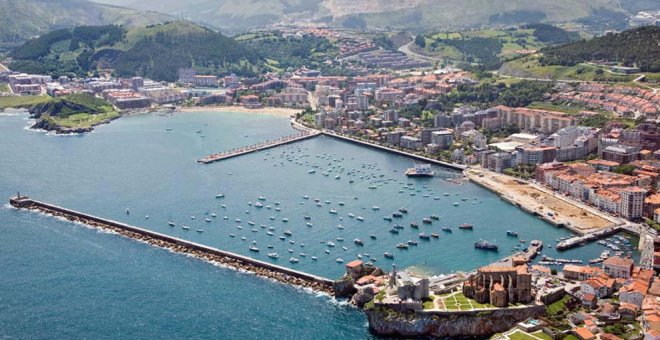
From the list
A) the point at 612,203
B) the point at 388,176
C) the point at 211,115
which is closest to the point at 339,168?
the point at 388,176

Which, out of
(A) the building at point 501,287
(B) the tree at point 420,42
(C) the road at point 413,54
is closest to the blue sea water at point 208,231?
(A) the building at point 501,287

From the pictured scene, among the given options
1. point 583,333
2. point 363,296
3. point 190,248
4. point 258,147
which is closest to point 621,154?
point 258,147

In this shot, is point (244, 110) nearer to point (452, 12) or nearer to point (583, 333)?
point (583, 333)

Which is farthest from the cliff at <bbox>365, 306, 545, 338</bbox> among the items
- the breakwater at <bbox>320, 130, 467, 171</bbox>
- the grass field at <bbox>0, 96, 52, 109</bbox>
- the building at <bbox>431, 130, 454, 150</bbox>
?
the grass field at <bbox>0, 96, 52, 109</bbox>

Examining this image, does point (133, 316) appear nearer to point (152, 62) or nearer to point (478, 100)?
point (478, 100)

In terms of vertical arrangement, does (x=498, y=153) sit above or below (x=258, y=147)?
above
